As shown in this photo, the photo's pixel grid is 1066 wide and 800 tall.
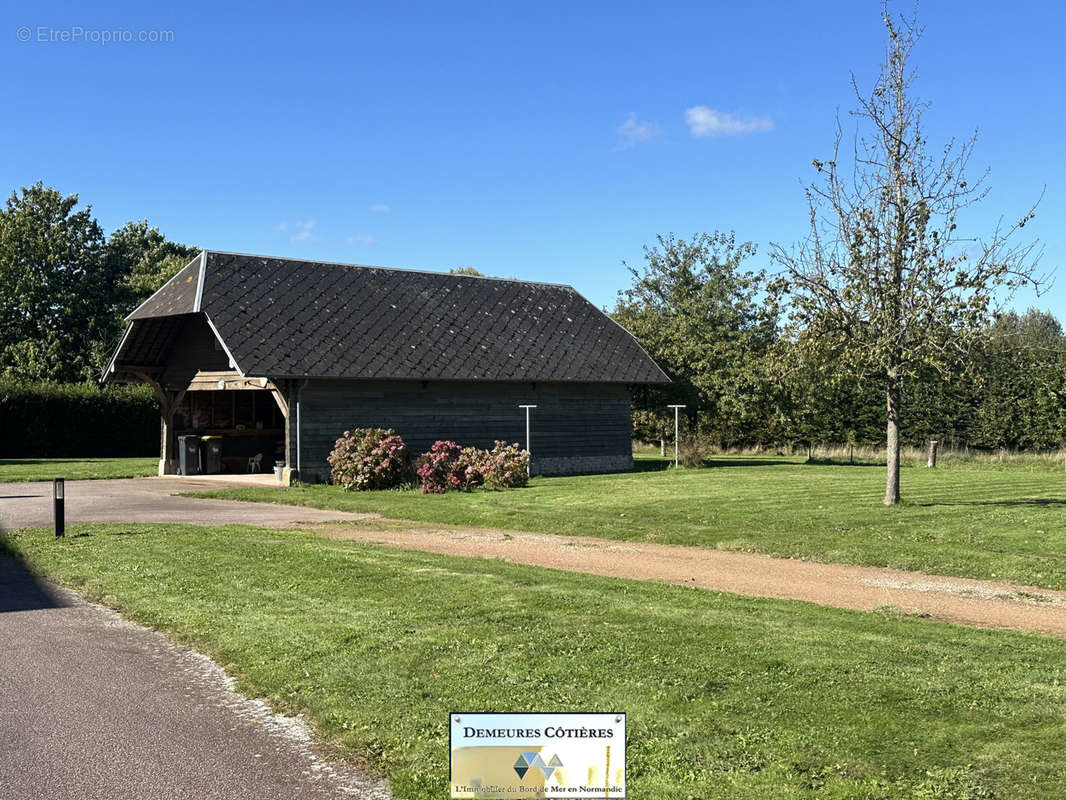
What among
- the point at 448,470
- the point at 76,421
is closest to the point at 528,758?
the point at 448,470

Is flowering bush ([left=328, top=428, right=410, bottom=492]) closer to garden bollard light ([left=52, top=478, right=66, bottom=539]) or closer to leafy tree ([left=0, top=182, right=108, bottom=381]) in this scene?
garden bollard light ([left=52, top=478, right=66, bottom=539])

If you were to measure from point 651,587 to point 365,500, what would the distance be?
11.3 metres

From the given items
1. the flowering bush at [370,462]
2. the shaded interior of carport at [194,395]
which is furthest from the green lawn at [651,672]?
the shaded interior of carport at [194,395]

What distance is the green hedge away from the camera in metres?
39.0

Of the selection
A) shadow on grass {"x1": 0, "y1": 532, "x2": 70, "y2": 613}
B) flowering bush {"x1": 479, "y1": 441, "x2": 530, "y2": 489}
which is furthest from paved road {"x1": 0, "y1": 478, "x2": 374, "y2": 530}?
flowering bush {"x1": 479, "y1": 441, "x2": 530, "y2": 489}

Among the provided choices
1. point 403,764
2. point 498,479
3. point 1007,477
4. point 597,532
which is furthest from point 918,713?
point 1007,477

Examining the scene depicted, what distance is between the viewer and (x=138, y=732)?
6.22m

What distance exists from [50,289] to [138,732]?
2129 inches

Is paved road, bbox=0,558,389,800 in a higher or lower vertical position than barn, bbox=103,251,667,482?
lower

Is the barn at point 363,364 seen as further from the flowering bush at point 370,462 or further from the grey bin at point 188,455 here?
the flowering bush at point 370,462

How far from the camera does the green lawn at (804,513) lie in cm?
1356

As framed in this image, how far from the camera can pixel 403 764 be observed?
5.60 meters

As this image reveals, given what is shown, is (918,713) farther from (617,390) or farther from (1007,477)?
(617,390)

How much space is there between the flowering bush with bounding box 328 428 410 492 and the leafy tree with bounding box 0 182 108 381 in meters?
32.5
